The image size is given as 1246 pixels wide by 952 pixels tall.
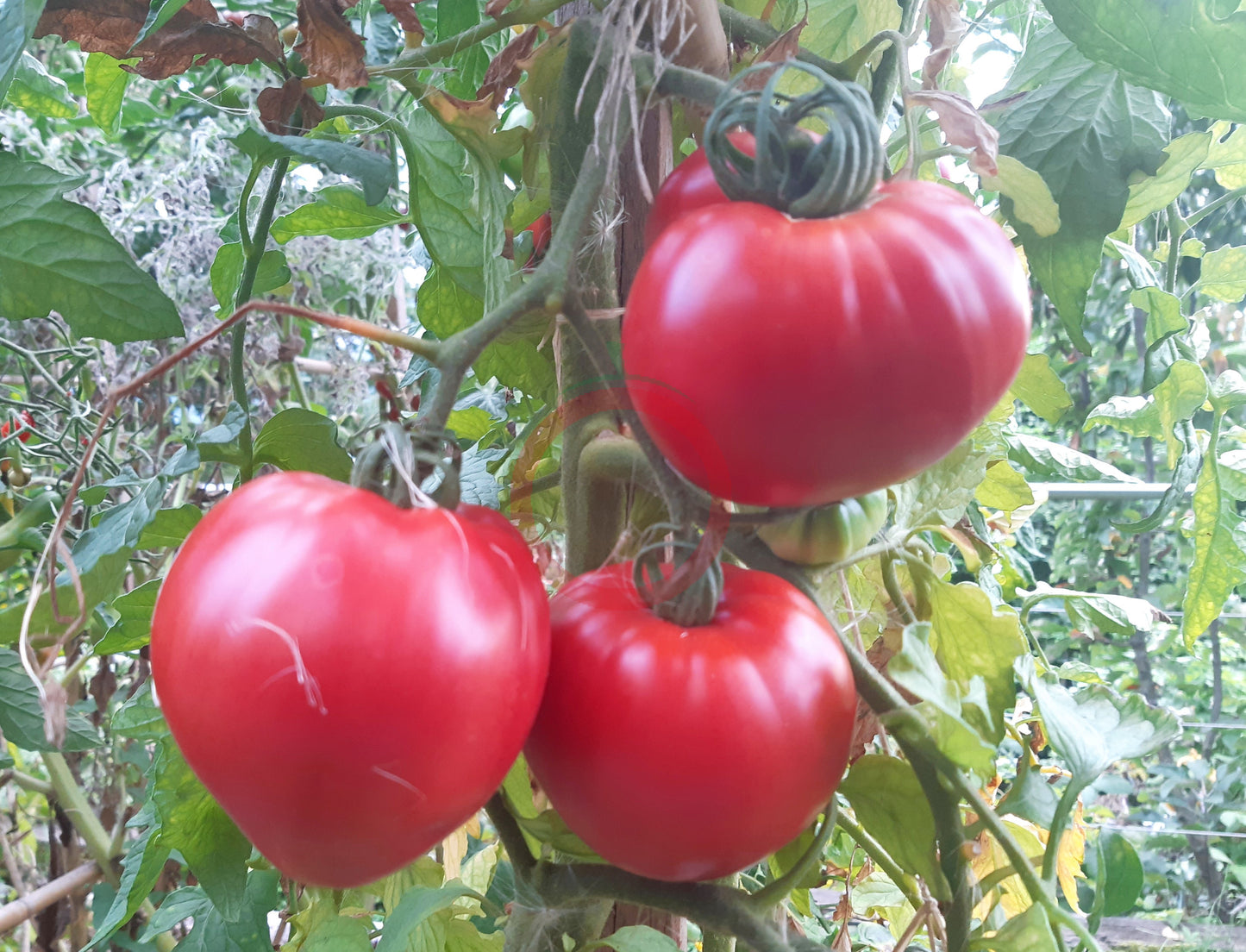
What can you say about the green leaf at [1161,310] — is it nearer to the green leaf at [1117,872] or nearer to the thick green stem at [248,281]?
the green leaf at [1117,872]

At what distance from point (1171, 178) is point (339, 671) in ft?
1.45

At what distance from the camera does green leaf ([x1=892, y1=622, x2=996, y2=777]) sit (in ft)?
0.87

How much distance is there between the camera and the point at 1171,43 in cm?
31

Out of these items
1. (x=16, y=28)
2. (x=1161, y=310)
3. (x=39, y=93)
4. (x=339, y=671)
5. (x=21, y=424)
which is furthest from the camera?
(x=21, y=424)

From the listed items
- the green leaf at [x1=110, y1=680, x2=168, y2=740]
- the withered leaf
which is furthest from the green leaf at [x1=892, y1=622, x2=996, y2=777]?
the green leaf at [x1=110, y1=680, x2=168, y2=740]

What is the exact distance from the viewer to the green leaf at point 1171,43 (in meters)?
0.31

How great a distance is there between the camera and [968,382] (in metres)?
0.23

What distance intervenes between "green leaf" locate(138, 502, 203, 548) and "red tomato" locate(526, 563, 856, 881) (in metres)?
0.27


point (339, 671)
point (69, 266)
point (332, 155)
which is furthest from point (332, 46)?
point (339, 671)

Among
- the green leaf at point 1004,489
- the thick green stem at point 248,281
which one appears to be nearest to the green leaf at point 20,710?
the thick green stem at point 248,281

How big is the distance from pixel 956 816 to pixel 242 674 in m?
0.25

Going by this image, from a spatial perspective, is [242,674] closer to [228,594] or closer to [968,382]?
[228,594]

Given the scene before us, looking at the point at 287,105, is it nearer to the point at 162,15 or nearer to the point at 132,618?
the point at 162,15

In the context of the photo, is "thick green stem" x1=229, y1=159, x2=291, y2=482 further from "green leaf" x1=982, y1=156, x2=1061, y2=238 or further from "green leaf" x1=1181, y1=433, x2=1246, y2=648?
"green leaf" x1=1181, y1=433, x2=1246, y2=648
